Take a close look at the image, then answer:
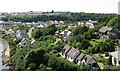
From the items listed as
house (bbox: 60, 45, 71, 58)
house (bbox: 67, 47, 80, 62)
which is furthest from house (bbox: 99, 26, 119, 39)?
house (bbox: 67, 47, 80, 62)

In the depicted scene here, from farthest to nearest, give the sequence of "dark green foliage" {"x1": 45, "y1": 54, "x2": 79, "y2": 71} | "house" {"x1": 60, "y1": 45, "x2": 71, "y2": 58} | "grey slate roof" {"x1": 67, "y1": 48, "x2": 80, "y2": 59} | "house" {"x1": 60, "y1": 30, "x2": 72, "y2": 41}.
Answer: "house" {"x1": 60, "y1": 30, "x2": 72, "y2": 41}, "house" {"x1": 60, "y1": 45, "x2": 71, "y2": 58}, "grey slate roof" {"x1": 67, "y1": 48, "x2": 80, "y2": 59}, "dark green foliage" {"x1": 45, "y1": 54, "x2": 79, "y2": 71}

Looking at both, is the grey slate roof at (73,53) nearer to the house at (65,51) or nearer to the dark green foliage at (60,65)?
the house at (65,51)

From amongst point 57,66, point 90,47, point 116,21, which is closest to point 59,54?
point 90,47

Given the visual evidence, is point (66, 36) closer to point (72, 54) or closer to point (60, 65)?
point (72, 54)

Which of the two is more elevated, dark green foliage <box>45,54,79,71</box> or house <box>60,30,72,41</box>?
dark green foliage <box>45,54,79,71</box>

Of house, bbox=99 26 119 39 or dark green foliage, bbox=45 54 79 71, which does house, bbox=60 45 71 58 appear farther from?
house, bbox=99 26 119 39

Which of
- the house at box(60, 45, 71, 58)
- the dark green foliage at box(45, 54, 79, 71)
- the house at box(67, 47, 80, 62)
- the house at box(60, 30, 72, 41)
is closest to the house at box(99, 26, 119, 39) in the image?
the house at box(60, 30, 72, 41)

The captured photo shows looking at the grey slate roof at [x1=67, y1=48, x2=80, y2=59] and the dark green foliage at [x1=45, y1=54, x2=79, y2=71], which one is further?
the grey slate roof at [x1=67, y1=48, x2=80, y2=59]

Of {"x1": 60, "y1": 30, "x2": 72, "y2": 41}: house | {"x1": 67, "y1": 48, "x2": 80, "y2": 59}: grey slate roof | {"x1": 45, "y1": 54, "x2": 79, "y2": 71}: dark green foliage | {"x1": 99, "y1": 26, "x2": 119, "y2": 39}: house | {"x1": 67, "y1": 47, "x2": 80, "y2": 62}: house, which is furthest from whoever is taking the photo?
{"x1": 60, "y1": 30, "x2": 72, "y2": 41}: house

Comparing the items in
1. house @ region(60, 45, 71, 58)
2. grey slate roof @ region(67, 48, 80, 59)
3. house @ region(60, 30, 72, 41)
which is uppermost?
grey slate roof @ region(67, 48, 80, 59)
